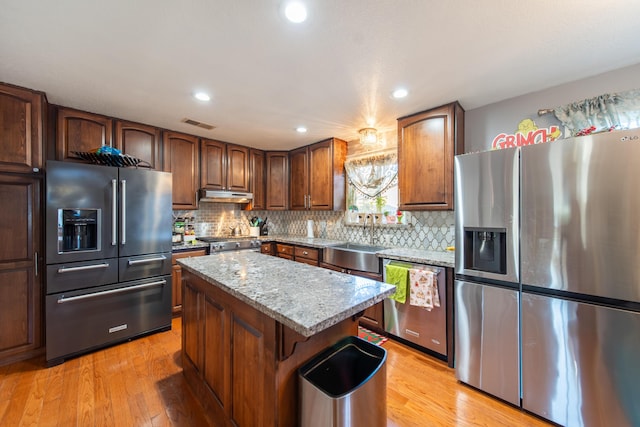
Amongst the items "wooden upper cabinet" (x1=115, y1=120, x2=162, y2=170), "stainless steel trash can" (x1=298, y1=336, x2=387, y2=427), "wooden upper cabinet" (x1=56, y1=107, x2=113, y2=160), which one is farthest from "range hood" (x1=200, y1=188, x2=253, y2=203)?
"stainless steel trash can" (x1=298, y1=336, x2=387, y2=427)

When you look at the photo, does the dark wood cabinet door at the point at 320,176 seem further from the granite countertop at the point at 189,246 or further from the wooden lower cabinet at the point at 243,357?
the wooden lower cabinet at the point at 243,357

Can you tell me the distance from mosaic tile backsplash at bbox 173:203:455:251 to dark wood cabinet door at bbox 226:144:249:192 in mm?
435

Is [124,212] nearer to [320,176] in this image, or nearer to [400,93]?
[320,176]

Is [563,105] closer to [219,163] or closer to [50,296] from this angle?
[219,163]

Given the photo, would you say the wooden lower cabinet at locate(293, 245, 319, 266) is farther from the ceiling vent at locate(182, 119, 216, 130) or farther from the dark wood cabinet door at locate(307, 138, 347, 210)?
the ceiling vent at locate(182, 119, 216, 130)

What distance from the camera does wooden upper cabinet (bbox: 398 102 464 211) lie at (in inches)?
94.3

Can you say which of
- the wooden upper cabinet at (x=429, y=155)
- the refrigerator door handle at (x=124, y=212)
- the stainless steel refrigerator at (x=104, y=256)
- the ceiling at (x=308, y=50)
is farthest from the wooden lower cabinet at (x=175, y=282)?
the wooden upper cabinet at (x=429, y=155)

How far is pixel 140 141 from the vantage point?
2.99 m

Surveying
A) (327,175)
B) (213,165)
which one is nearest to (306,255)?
(327,175)

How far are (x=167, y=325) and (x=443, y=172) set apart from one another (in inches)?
130

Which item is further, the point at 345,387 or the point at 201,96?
the point at 201,96

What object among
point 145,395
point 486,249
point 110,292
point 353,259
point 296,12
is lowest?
point 145,395

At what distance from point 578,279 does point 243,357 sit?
6.36 ft

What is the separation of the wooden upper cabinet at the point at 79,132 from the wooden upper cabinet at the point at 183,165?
0.59m
